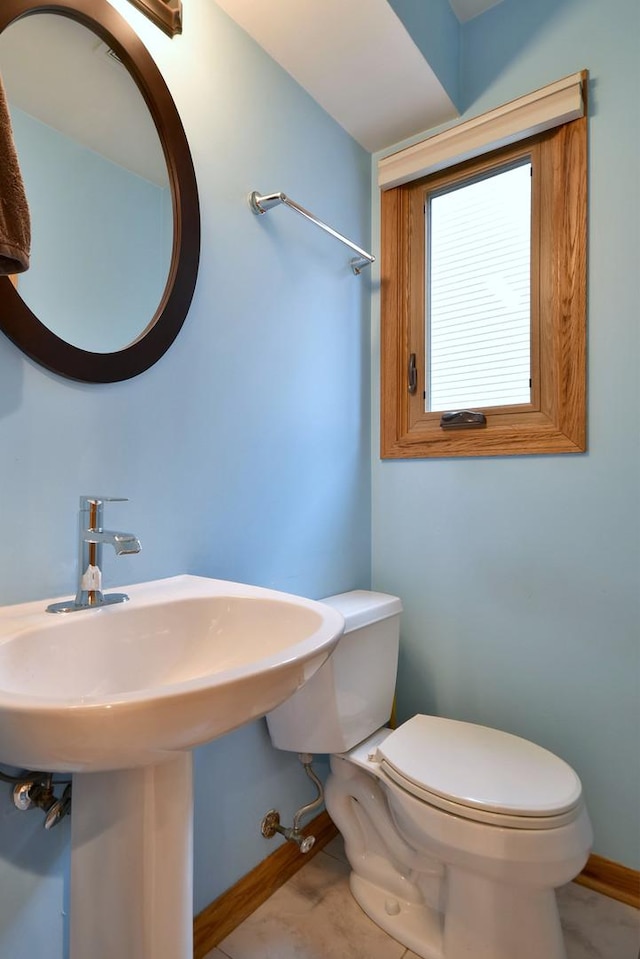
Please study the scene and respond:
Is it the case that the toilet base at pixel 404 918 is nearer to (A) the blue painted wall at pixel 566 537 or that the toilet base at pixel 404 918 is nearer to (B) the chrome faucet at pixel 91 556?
(A) the blue painted wall at pixel 566 537

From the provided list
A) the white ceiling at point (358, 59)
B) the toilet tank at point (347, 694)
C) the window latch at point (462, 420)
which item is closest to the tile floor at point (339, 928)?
the toilet tank at point (347, 694)

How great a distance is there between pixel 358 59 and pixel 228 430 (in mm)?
1068

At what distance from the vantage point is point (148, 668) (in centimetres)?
81

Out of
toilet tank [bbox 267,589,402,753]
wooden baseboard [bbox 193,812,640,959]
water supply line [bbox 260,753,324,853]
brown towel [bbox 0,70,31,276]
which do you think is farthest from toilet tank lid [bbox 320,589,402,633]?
brown towel [bbox 0,70,31,276]

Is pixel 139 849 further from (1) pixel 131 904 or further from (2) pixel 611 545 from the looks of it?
(2) pixel 611 545

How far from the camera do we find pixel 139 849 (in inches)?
26.1

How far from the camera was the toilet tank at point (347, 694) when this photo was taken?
3.84ft

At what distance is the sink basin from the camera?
1.48 feet

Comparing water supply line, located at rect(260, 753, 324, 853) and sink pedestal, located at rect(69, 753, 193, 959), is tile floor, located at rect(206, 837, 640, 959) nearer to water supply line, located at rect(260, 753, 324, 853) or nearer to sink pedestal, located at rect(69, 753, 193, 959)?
water supply line, located at rect(260, 753, 324, 853)

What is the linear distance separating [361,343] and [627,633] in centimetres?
114

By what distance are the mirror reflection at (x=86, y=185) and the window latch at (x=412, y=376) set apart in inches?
Result: 34.6

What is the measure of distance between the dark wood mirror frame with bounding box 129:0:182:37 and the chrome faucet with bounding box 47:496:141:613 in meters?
0.98

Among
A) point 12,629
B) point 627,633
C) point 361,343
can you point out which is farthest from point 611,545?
point 12,629

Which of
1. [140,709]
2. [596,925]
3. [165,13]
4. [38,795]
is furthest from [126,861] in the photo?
[165,13]
